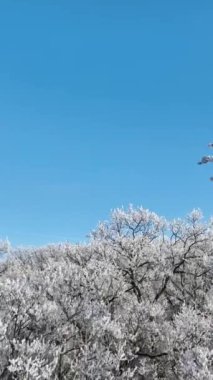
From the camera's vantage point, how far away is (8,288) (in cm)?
1775

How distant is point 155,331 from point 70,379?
657 centimetres

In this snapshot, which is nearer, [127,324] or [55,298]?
[55,298]

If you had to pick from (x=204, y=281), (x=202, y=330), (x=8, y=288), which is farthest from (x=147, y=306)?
(x=204, y=281)

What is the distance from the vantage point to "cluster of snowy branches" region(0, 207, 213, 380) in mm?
17172

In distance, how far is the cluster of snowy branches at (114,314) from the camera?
1717 centimetres

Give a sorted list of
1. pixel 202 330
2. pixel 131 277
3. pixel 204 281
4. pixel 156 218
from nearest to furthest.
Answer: pixel 202 330 < pixel 131 277 < pixel 156 218 < pixel 204 281

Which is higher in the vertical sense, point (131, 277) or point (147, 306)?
point (131, 277)

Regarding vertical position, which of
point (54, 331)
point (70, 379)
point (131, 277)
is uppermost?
point (131, 277)

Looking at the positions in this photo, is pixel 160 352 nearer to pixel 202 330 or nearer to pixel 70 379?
pixel 202 330

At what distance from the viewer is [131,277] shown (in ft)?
111

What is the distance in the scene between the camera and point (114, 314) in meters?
27.1

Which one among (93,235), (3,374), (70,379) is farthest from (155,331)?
(93,235)

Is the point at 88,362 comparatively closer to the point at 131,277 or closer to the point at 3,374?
the point at 3,374

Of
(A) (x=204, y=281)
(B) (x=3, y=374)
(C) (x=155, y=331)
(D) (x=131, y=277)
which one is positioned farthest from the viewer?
(A) (x=204, y=281)
